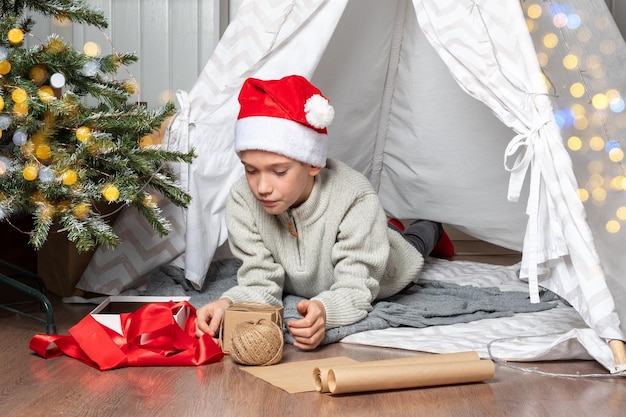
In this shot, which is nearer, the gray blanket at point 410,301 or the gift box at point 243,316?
the gift box at point 243,316

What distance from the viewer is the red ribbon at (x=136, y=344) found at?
157cm

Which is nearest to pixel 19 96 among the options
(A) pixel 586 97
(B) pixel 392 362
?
(B) pixel 392 362

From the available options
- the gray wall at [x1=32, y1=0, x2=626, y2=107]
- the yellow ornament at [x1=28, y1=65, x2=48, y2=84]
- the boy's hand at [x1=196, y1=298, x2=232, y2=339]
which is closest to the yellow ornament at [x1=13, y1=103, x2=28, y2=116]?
the yellow ornament at [x1=28, y1=65, x2=48, y2=84]

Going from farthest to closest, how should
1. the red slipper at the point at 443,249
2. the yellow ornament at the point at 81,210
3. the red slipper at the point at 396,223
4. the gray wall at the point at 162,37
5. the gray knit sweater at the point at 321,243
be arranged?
the gray wall at the point at 162,37 < the red slipper at the point at 443,249 < the red slipper at the point at 396,223 < the gray knit sweater at the point at 321,243 < the yellow ornament at the point at 81,210

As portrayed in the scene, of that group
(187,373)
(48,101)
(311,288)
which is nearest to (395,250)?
(311,288)

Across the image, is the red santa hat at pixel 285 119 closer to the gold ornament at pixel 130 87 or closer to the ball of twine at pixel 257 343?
the gold ornament at pixel 130 87

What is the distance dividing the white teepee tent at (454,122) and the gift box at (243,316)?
53cm

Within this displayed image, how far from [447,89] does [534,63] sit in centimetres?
103

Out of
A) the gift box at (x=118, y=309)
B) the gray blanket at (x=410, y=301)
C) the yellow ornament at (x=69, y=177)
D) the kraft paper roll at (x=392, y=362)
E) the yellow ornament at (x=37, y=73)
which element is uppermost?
the yellow ornament at (x=37, y=73)

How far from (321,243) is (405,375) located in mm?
602

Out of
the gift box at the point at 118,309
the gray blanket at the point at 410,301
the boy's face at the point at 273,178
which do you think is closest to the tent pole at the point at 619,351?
the gray blanket at the point at 410,301

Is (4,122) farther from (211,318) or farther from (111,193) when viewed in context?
(211,318)

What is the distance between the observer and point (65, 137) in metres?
1.84

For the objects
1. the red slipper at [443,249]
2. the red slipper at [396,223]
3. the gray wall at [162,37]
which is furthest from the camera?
the gray wall at [162,37]
